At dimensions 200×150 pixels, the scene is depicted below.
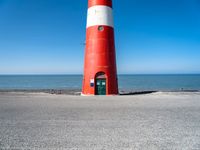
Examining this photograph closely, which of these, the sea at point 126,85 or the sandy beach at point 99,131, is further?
the sea at point 126,85

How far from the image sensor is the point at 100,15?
1641 centimetres

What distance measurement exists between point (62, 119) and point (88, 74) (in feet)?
30.9

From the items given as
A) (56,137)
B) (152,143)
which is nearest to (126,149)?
(152,143)

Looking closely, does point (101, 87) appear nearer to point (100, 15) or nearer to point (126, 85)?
point (100, 15)

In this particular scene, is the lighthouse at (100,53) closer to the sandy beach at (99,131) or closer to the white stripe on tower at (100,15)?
the white stripe on tower at (100,15)

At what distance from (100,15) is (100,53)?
3262mm

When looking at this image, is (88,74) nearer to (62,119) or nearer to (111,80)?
(111,80)

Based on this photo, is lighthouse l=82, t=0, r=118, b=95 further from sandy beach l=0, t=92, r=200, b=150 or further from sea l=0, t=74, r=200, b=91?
sea l=0, t=74, r=200, b=91

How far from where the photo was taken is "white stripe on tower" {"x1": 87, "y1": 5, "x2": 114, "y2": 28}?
1639cm

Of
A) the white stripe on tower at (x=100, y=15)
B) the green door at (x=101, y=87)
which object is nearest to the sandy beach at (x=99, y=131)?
the green door at (x=101, y=87)

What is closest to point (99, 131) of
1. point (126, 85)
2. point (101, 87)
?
point (101, 87)

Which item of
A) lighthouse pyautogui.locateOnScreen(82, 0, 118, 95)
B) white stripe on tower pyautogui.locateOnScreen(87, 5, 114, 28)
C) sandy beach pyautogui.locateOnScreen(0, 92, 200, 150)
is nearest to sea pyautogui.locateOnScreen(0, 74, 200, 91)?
lighthouse pyautogui.locateOnScreen(82, 0, 118, 95)

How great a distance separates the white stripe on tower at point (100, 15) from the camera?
16.4 metres

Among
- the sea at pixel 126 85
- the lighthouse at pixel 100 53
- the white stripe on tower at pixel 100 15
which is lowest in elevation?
the sea at pixel 126 85
